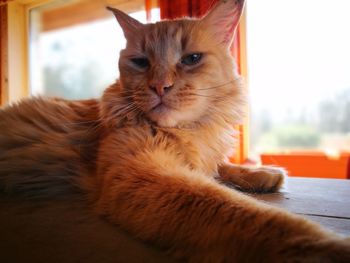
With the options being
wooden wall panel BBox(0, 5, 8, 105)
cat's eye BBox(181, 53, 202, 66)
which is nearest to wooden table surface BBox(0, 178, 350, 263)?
cat's eye BBox(181, 53, 202, 66)

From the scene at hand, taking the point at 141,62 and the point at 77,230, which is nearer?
the point at 77,230

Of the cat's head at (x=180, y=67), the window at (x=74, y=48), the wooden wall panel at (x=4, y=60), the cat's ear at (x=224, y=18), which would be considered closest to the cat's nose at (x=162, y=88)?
the cat's head at (x=180, y=67)

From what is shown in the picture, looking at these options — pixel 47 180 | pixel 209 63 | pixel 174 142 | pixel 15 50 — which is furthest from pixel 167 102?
pixel 15 50

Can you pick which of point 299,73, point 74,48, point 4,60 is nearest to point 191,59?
point 299,73

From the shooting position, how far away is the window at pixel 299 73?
2.91m

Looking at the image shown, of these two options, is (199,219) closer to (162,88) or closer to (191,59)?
(162,88)

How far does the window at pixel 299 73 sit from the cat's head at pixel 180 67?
6.31 ft

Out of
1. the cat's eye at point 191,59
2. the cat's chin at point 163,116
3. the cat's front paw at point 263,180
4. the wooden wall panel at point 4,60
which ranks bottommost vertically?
the cat's front paw at point 263,180

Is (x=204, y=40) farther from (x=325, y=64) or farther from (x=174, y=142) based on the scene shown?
(x=325, y=64)

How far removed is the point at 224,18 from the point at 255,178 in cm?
66

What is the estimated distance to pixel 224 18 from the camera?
121 centimetres

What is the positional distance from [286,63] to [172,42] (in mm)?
2271

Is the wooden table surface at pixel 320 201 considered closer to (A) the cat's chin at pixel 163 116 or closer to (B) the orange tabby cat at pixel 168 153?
(B) the orange tabby cat at pixel 168 153

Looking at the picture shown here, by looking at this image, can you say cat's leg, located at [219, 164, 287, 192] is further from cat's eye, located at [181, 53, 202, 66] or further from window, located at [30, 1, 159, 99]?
window, located at [30, 1, 159, 99]
